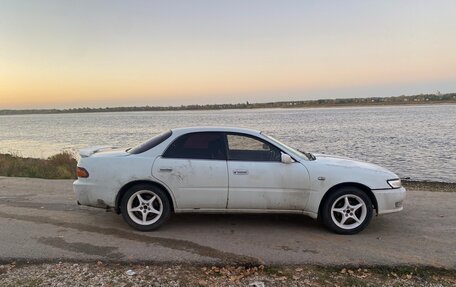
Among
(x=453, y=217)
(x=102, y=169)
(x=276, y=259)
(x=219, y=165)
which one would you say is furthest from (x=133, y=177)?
(x=453, y=217)

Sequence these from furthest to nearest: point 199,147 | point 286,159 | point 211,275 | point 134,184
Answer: point 199,147
point 134,184
point 286,159
point 211,275

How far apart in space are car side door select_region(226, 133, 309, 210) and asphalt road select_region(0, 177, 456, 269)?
0.45 metres

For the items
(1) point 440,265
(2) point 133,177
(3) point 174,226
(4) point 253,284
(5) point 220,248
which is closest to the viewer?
(4) point 253,284

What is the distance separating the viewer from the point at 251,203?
5.50m

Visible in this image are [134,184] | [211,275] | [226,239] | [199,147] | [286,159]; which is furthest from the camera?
[199,147]

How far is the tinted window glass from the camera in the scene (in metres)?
5.59

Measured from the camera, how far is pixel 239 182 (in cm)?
545

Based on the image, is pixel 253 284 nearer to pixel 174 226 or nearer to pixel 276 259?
pixel 276 259

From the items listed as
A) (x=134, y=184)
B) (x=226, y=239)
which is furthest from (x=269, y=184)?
(x=134, y=184)

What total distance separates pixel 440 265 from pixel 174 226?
3.62m

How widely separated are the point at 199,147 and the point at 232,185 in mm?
763

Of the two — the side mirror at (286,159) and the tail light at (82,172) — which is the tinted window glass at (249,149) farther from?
the tail light at (82,172)

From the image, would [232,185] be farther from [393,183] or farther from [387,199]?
→ [393,183]

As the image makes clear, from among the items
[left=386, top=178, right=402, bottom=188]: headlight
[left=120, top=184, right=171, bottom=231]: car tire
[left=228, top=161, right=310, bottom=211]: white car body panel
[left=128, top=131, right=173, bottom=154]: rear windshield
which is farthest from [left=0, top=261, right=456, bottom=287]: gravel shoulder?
[left=128, top=131, right=173, bottom=154]: rear windshield
